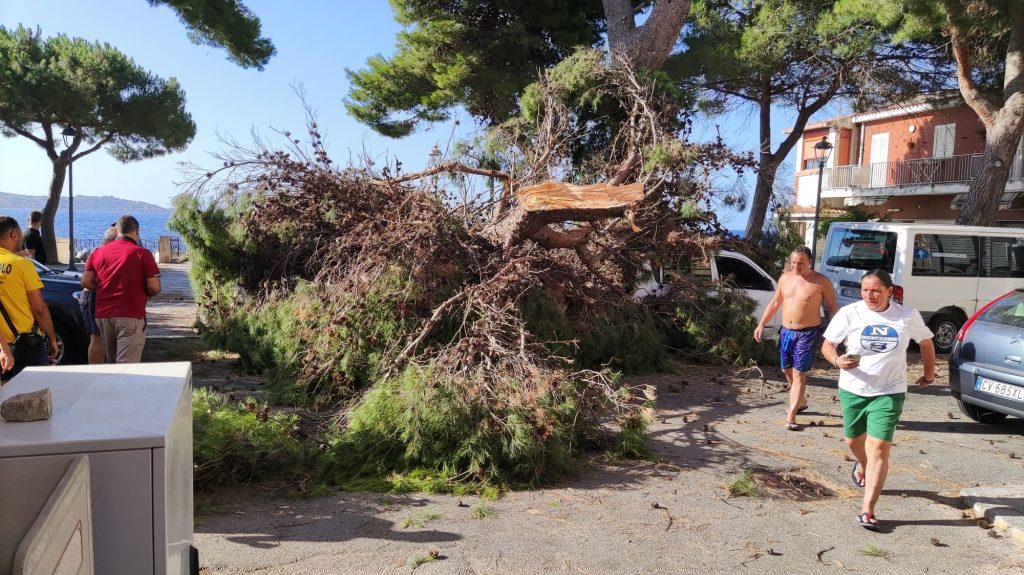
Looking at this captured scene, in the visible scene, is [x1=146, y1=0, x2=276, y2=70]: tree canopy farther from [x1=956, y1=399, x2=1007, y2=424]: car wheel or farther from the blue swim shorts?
[x1=956, y1=399, x2=1007, y2=424]: car wheel

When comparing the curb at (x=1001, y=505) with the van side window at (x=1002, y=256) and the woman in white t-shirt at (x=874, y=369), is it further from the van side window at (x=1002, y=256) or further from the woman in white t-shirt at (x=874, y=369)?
the van side window at (x=1002, y=256)

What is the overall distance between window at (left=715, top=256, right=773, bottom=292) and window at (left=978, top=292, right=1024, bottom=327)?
11.6 feet

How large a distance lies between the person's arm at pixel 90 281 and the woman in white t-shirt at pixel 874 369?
6106mm

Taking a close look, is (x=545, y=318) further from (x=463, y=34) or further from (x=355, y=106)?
(x=355, y=106)

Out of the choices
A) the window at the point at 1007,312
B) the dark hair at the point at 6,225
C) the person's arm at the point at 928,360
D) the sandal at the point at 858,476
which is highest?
the dark hair at the point at 6,225

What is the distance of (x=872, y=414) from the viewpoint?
4.50 meters

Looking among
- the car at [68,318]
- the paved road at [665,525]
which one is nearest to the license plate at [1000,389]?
the paved road at [665,525]

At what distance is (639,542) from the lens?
4.09 m

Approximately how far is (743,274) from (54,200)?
25444 mm

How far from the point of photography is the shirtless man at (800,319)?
672 centimetres

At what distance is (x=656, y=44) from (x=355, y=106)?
7.63m

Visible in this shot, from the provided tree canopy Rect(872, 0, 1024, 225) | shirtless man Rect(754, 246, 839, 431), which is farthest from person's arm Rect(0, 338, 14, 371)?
tree canopy Rect(872, 0, 1024, 225)

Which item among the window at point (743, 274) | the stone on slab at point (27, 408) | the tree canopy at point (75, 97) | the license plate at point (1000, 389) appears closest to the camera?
the stone on slab at point (27, 408)

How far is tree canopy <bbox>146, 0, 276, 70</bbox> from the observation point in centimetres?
926
